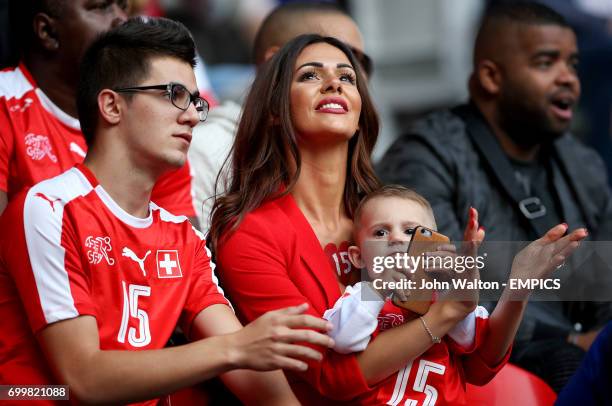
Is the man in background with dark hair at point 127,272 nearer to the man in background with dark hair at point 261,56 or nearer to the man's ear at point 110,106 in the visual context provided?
the man's ear at point 110,106

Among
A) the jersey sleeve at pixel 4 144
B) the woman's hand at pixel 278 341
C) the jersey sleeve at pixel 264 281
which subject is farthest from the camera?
the jersey sleeve at pixel 4 144

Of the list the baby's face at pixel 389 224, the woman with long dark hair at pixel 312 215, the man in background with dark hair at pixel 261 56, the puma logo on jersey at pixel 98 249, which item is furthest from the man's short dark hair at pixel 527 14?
the puma logo on jersey at pixel 98 249

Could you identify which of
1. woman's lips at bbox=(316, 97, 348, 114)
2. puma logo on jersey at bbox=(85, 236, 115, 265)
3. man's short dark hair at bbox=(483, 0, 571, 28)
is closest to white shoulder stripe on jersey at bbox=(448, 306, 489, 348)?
woman's lips at bbox=(316, 97, 348, 114)

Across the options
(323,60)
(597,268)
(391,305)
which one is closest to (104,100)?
(323,60)

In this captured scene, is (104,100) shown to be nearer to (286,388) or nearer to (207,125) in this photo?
(286,388)

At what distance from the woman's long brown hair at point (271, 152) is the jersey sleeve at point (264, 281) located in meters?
0.10

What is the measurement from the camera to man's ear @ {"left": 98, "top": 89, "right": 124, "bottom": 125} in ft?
10.8

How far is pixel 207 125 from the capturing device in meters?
4.69

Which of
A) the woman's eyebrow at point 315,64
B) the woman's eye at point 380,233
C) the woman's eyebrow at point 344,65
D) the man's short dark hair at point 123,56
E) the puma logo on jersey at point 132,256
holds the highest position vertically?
the man's short dark hair at point 123,56

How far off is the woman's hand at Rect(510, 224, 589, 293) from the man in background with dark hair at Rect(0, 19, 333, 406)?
28.0 inches

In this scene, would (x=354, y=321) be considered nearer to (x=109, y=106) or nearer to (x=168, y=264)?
(x=168, y=264)

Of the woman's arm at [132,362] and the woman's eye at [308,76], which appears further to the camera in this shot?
the woman's eye at [308,76]

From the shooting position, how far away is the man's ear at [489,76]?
5219mm

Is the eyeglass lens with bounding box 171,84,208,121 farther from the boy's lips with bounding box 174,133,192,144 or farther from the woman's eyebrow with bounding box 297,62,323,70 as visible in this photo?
the woman's eyebrow with bounding box 297,62,323,70
